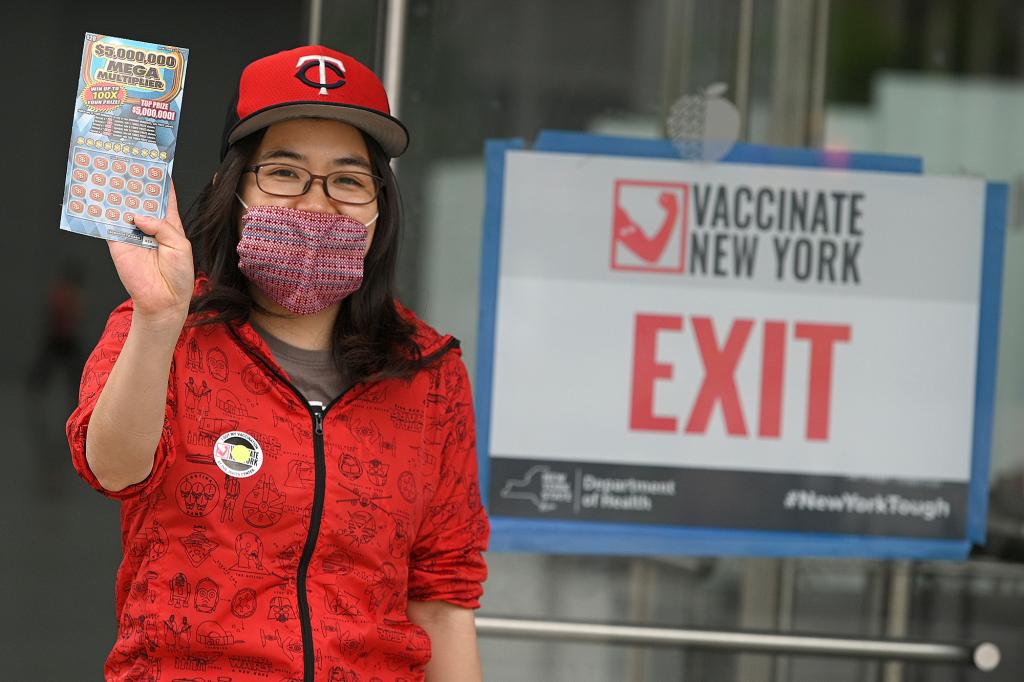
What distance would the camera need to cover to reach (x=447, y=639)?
2434mm

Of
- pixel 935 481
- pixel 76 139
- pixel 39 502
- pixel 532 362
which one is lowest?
pixel 39 502

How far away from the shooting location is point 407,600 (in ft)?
7.88

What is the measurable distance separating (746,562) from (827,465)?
14.1 inches

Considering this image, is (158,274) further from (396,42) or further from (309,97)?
(396,42)

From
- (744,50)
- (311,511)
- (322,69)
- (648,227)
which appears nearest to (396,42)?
(648,227)

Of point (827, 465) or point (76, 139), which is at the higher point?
point (76, 139)

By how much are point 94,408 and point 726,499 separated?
6.85ft

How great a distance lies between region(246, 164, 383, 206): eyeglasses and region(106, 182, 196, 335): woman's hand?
0.34 metres

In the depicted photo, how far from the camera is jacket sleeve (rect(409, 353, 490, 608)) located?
2385mm

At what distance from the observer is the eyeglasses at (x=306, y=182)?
2.27m

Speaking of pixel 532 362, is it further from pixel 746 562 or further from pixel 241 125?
pixel 241 125

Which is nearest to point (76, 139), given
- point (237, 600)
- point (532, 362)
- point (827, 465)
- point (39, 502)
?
point (237, 600)

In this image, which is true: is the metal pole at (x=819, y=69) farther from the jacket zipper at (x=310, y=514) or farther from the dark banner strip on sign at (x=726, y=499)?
the jacket zipper at (x=310, y=514)

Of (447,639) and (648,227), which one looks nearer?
(447,639)
